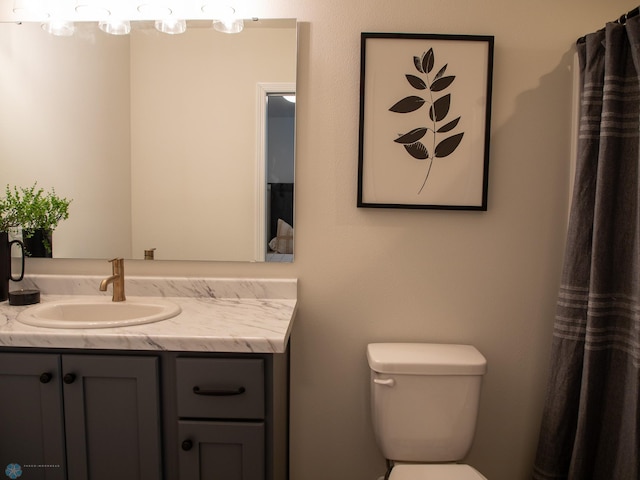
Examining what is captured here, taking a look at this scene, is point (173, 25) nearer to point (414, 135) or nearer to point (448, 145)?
point (414, 135)

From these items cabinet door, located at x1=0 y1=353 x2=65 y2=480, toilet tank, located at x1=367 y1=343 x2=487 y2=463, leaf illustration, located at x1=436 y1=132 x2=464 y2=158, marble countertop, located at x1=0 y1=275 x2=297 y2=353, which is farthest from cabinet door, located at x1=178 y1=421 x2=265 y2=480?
leaf illustration, located at x1=436 y1=132 x2=464 y2=158

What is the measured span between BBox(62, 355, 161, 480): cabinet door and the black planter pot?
698mm

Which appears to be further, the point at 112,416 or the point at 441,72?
the point at 441,72

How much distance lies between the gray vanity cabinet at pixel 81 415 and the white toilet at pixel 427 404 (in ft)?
2.49

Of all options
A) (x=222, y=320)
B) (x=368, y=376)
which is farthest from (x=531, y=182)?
(x=222, y=320)

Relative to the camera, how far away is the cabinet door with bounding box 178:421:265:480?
122 cm

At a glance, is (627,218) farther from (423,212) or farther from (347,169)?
(347,169)

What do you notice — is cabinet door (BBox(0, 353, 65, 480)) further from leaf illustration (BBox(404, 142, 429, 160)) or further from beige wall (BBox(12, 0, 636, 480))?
leaf illustration (BBox(404, 142, 429, 160))

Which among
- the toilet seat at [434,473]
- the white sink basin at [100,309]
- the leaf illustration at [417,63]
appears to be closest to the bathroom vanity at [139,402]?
the white sink basin at [100,309]

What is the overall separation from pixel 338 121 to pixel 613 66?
945 millimetres

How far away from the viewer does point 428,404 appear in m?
1.50

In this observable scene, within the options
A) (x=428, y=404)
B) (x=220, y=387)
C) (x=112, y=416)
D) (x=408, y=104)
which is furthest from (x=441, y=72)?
(x=112, y=416)

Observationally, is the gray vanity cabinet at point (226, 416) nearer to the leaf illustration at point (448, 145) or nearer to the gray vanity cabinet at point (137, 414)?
the gray vanity cabinet at point (137, 414)

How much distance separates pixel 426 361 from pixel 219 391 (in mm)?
713
